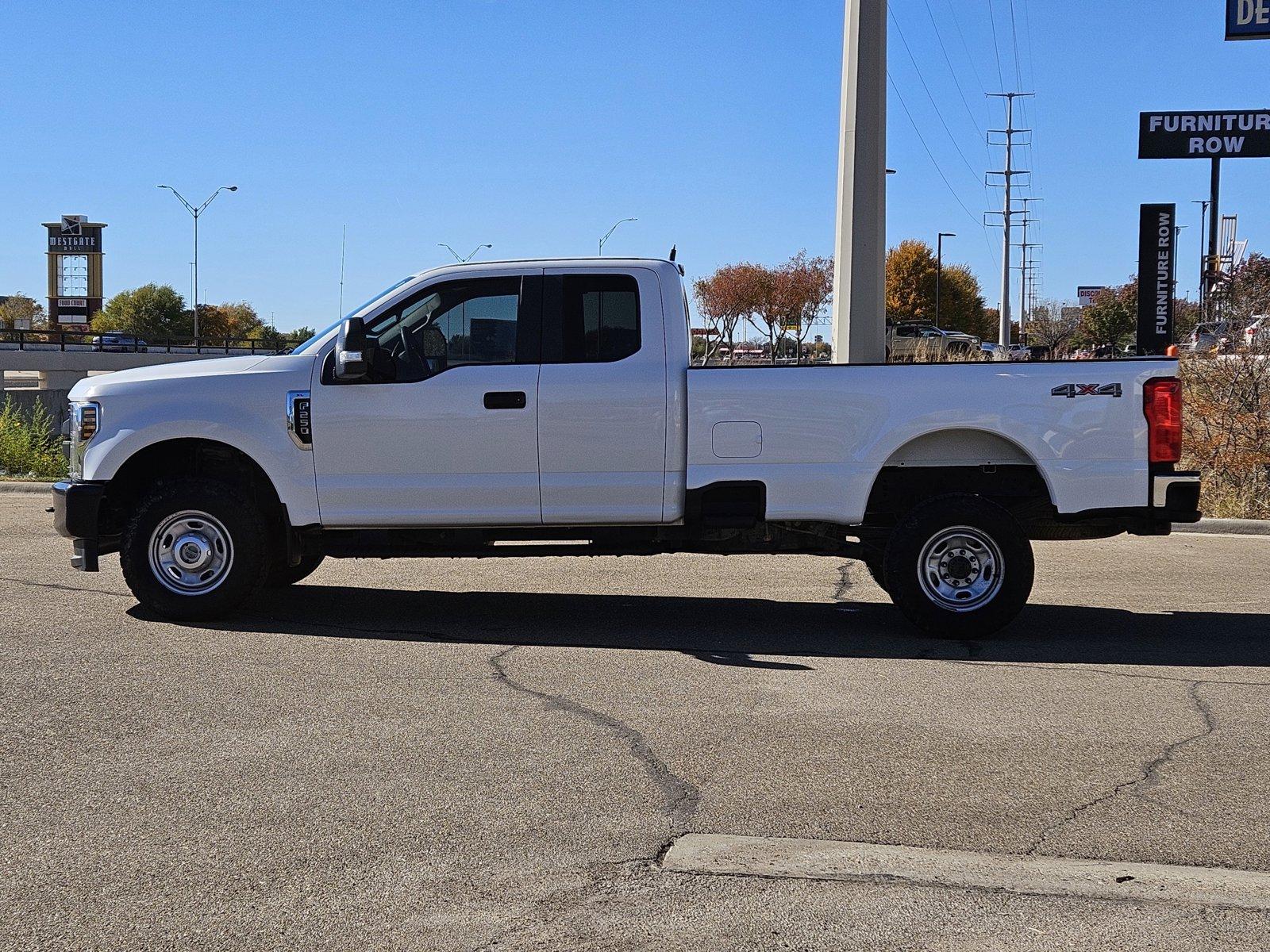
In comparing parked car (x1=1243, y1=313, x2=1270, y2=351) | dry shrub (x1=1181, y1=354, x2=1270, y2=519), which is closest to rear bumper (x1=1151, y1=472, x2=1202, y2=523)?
dry shrub (x1=1181, y1=354, x2=1270, y2=519)

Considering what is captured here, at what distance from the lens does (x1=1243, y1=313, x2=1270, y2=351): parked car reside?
1563 cm

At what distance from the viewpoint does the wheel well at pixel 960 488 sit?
8.47 meters

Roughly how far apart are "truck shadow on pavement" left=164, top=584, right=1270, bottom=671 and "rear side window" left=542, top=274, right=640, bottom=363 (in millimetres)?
1729

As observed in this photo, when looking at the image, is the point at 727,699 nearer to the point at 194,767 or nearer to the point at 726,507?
the point at 726,507

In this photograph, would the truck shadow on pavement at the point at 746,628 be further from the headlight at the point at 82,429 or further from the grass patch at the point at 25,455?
the grass patch at the point at 25,455

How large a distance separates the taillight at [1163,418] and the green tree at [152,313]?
111982 millimetres

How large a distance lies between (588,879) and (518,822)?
0.60 meters

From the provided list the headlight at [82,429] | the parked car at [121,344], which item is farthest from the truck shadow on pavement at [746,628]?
the parked car at [121,344]

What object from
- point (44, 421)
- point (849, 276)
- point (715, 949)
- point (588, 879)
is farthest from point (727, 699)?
point (44, 421)

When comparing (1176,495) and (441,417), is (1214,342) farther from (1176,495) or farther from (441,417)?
(441,417)

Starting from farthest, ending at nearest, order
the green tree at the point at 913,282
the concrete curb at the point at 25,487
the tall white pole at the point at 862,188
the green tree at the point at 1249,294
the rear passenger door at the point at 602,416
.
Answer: the green tree at the point at 913,282 < the tall white pole at the point at 862,188 < the concrete curb at the point at 25,487 < the green tree at the point at 1249,294 < the rear passenger door at the point at 602,416

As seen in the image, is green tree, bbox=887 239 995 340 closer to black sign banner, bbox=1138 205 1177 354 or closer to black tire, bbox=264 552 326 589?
black sign banner, bbox=1138 205 1177 354

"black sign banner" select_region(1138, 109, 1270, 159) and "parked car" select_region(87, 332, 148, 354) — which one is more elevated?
"black sign banner" select_region(1138, 109, 1270, 159)

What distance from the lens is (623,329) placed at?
27.7 feet
